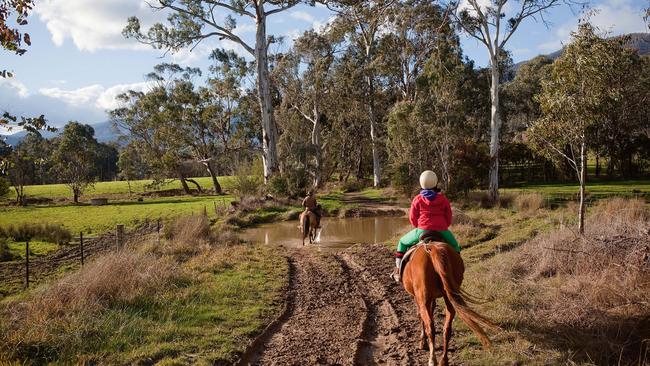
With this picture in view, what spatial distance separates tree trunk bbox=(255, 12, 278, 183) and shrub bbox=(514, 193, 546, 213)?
46.3ft

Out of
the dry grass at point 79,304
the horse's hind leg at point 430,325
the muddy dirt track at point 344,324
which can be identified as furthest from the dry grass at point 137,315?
the horse's hind leg at point 430,325

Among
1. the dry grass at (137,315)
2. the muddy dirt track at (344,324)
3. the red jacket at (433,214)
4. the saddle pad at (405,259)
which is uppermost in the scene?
the red jacket at (433,214)

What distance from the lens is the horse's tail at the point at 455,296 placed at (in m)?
5.03

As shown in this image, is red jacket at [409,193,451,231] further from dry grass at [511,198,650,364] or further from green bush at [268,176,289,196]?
green bush at [268,176,289,196]

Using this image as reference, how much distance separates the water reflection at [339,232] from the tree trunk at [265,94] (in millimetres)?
5454

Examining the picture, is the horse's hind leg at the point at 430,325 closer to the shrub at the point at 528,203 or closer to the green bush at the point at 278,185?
the shrub at the point at 528,203

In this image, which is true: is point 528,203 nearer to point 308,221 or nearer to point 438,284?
point 308,221

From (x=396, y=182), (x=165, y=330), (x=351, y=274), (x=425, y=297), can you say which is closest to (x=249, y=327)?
(x=165, y=330)

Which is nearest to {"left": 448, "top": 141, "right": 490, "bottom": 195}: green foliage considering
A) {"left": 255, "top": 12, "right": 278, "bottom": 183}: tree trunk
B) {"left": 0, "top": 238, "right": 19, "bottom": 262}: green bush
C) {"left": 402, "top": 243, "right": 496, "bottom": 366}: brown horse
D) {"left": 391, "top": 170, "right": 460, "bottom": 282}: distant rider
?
{"left": 255, "top": 12, "right": 278, "bottom": 183}: tree trunk

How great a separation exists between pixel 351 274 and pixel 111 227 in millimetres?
17817

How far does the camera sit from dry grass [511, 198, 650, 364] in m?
5.64

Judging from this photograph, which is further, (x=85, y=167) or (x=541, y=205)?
(x=85, y=167)

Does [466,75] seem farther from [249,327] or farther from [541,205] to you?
[249,327]

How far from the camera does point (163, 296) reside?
821 cm
